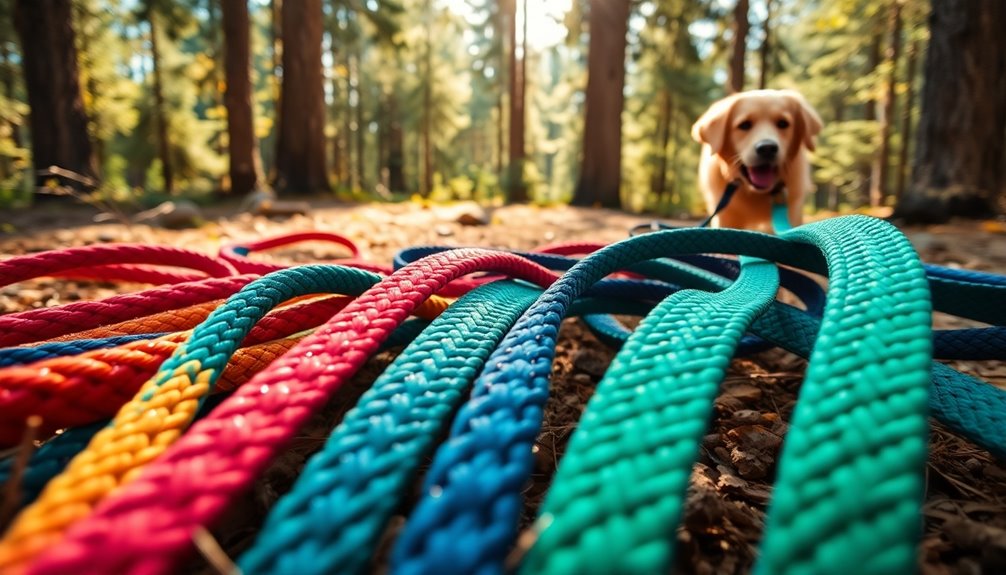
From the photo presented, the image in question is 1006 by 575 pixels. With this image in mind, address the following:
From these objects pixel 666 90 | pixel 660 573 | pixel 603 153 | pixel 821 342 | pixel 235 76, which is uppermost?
pixel 666 90

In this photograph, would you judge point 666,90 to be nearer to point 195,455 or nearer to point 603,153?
point 603,153

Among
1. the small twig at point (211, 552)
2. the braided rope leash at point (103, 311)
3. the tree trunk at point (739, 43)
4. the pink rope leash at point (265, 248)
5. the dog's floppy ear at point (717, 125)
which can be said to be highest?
the tree trunk at point (739, 43)

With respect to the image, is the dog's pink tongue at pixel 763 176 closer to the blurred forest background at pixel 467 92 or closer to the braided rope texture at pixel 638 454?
the braided rope texture at pixel 638 454

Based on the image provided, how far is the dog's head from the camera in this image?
2.37 meters

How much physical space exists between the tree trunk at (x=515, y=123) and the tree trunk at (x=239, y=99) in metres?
6.26

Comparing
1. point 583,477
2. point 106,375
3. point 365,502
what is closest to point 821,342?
point 583,477

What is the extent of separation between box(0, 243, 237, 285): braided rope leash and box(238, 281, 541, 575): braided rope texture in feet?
3.04

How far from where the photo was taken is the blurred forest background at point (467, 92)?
466cm

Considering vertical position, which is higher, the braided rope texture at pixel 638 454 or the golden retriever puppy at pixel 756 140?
the golden retriever puppy at pixel 756 140

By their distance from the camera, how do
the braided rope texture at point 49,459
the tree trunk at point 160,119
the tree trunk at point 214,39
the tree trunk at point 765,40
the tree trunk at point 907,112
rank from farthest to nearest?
the tree trunk at point 160,119
the tree trunk at point 214,39
the tree trunk at point 765,40
the tree trunk at point 907,112
the braided rope texture at point 49,459

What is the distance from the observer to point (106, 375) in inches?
24.6

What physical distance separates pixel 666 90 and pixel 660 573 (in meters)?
17.9

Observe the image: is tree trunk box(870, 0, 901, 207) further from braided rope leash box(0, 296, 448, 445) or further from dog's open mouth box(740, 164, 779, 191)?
braided rope leash box(0, 296, 448, 445)

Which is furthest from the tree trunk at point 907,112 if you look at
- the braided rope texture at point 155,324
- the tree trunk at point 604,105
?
the braided rope texture at point 155,324
